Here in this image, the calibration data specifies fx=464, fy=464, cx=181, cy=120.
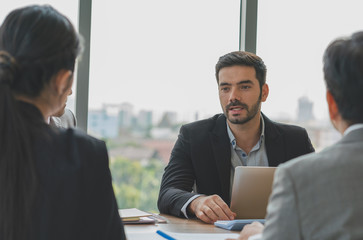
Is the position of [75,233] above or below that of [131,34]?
below

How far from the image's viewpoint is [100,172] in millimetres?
1322

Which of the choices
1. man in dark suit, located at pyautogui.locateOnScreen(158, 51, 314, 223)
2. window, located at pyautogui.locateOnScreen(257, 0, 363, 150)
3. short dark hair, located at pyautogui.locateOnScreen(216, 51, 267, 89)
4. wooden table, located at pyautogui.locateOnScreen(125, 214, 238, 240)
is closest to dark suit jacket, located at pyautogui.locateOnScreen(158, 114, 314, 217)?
man in dark suit, located at pyautogui.locateOnScreen(158, 51, 314, 223)

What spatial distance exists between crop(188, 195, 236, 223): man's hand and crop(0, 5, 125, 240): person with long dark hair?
0.93m

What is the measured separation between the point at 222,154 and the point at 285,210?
169cm

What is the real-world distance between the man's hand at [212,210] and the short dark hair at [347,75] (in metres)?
1.08

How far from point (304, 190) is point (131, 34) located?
285cm

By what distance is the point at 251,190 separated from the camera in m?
2.22

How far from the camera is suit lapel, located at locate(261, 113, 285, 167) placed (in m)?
2.87

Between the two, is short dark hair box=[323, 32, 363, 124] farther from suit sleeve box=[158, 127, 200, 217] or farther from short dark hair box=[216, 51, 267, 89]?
short dark hair box=[216, 51, 267, 89]

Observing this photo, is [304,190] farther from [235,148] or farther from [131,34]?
[131,34]

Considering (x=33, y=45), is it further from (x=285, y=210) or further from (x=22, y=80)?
(x=285, y=210)

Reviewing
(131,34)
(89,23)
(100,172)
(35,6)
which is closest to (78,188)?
(100,172)

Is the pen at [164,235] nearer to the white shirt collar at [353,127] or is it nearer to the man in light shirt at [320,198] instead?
the man in light shirt at [320,198]

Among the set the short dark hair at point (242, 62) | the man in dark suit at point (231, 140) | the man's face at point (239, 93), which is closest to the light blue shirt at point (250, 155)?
the man in dark suit at point (231, 140)
